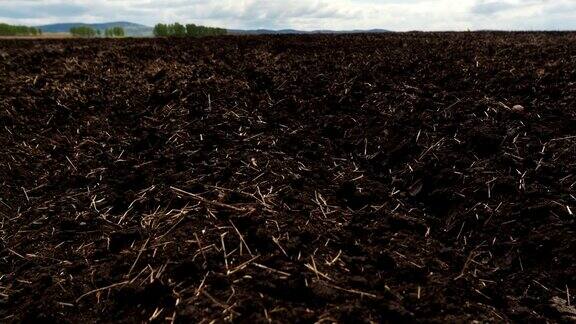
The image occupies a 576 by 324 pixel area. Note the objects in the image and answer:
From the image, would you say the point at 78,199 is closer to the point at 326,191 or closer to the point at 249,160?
the point at 249,160

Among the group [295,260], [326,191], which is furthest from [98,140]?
[295,260]

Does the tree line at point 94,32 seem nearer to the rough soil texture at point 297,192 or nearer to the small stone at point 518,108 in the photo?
the rough soil texture at point 297,192

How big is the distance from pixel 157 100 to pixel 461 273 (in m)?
4.37

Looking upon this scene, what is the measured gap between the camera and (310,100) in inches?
220

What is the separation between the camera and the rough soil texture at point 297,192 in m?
2.61

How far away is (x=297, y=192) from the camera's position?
3.70 metres

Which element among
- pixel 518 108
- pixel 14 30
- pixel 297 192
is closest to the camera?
pixel 297 192

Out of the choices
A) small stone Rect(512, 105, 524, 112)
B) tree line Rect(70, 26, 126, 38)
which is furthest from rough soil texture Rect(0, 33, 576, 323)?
tree line Rect(70, 26, 126, 38)

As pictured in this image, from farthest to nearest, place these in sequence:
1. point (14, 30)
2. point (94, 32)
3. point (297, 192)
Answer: point (14, 30)
point (94, 32)
point (297, 192)

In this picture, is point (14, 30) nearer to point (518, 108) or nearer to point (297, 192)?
point (297, 192)

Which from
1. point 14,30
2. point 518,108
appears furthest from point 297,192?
point 14,30

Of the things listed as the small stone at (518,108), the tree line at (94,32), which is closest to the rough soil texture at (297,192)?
the small stone at (518,108)

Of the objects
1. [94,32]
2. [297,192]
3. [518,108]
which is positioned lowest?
[297,192]

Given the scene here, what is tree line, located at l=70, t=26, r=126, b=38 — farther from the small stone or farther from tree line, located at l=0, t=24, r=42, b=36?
the small stone
